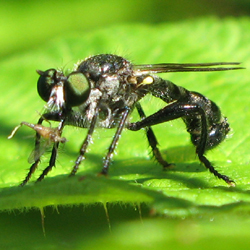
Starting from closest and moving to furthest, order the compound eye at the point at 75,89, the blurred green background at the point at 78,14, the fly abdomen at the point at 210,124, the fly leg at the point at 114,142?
1. the fly leg at the point at 114,142
2. the compound eye at the point at 75,89
3. the fly abdomen at the point at 210,124
4. the blurred green background at the point at 78,14

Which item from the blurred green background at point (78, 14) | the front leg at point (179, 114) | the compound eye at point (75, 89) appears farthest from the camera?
the blurred green background at point (78, 14)

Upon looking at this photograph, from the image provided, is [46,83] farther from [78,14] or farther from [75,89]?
[78,14]

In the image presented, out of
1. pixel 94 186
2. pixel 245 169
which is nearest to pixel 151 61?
pixel 245 169

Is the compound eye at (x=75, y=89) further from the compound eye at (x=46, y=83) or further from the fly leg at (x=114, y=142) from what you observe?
the fly leg at (x=114, y=142)

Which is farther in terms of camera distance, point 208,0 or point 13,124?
point 208,0

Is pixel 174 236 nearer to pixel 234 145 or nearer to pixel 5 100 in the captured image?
pixel 234 145

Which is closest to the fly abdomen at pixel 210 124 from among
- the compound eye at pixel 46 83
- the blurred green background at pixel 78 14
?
the compound eye at pixel 46 83

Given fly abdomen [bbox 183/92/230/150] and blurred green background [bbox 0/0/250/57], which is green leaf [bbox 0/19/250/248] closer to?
fly abdomen [bbox 183/92/230/150]
